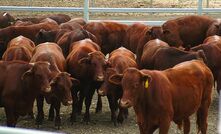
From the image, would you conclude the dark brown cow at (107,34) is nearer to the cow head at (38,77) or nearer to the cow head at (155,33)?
the cow head at (155,33)

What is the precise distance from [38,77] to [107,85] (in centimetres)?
125

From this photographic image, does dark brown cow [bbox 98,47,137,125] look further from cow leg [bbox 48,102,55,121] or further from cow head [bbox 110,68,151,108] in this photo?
cow head [bbox 110,68,151,108]

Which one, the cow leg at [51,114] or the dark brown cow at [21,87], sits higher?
the dark brown cow at [21,87]

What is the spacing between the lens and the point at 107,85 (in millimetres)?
7043

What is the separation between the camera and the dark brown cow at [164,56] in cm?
743

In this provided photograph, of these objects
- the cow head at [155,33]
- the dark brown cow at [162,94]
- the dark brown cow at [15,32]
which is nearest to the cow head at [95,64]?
the dark brown cow at [162,94]

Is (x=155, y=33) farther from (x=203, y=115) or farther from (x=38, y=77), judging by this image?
(x=38, y=77)

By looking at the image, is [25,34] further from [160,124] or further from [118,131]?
[160,124]

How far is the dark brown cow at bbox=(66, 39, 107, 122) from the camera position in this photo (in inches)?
285

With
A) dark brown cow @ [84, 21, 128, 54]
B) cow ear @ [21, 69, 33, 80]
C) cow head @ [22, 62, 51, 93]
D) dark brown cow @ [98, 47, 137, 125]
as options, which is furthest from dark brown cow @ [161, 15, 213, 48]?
cow ear @ [21, 69, 33, 80]

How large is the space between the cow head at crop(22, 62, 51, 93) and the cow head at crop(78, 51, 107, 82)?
3.51 ft

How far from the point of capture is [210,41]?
8477 millimetres

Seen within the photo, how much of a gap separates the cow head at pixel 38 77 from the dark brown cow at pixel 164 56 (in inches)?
88.4

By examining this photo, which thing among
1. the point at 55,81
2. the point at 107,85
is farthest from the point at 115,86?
the point at 55,81
